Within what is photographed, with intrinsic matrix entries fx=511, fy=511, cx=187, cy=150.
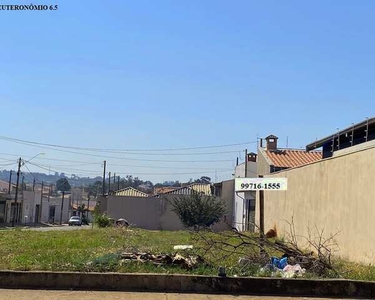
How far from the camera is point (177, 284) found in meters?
8.98

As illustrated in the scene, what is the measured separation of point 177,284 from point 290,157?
33284 mm

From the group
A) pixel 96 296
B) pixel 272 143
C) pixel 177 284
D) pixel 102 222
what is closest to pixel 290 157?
pixel 272 143

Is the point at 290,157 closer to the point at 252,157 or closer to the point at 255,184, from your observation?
the point at 252,157

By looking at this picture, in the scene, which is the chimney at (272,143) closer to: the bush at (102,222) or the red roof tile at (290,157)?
the red roof tile at (290,157)

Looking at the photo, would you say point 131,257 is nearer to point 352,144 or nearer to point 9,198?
point 352,144

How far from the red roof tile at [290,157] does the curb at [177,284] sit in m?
29.5

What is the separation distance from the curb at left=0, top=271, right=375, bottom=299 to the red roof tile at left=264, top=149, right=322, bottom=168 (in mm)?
29540

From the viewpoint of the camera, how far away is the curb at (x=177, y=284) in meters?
8.95

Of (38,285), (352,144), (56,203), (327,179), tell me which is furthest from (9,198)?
(38,285)

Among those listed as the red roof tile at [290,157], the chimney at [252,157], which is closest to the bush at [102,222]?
the red roof tile at [290,157]

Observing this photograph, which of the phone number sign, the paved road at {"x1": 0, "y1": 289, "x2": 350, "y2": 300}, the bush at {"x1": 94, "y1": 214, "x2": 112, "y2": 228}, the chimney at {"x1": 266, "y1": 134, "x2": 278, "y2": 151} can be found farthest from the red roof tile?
the paved road at {"x1": 0, "y1": 289, "x2": 350, "y2": 300}

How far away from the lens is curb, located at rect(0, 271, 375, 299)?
8953mm

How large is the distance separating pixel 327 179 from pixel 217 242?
23.9ft

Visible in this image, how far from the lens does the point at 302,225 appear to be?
19969 mm
